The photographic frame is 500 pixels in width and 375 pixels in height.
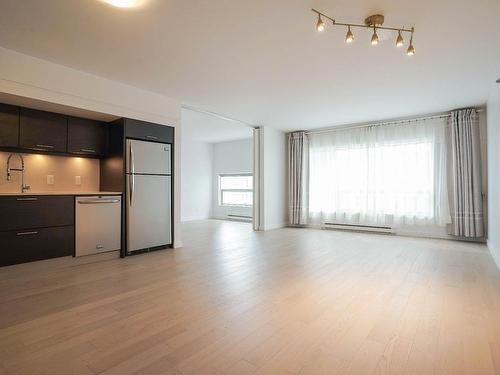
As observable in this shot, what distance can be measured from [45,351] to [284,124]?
5848 mm

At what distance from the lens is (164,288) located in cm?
270

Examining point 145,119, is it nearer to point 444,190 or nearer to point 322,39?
point 322,39

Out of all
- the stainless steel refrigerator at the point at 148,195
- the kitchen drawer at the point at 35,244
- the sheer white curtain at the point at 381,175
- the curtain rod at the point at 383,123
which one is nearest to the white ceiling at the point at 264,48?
the curtain rod at the point at 383,123

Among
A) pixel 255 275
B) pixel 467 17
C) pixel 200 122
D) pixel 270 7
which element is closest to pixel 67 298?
pixel 255 275

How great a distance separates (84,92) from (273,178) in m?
4.55

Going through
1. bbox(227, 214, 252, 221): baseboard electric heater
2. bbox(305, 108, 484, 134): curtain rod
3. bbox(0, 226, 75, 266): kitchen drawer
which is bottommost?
bbox(227, 214, 252, 221): baseboard electric heater

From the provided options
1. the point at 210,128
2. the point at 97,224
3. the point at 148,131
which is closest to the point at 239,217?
the point at 210,128

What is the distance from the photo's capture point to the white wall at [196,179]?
348 inches

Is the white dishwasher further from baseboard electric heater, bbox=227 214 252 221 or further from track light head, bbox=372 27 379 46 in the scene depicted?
baseboard electric heater, bbox=227 214 252 221

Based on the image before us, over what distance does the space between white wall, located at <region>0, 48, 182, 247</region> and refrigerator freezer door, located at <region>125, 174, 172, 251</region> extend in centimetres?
21

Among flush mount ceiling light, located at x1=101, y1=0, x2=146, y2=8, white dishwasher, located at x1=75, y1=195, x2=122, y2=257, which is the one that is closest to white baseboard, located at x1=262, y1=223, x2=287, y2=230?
white dishwasher, located at x1=75, y1=195, x2=122, y2=257

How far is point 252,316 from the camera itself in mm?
2111

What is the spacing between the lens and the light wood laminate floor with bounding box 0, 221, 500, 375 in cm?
155

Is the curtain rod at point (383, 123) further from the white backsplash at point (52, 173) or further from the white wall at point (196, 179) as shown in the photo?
the white backsplash at point (52, 173)
